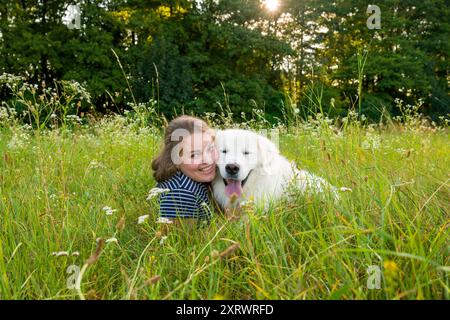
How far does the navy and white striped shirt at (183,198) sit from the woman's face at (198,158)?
6 centimetres

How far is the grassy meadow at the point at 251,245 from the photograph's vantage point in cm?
143

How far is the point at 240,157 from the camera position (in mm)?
3000

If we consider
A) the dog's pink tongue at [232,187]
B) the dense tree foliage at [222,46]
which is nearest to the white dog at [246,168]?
the dog's pink tongue at [232,187]

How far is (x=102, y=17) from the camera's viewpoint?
2139 centimetres

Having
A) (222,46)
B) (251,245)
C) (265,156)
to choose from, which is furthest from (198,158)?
(222,46)

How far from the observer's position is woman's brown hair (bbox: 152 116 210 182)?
3.00 m

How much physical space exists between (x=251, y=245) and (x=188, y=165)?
1.26 metres

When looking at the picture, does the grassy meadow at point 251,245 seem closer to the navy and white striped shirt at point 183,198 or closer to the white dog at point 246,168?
the navy and white striped shirt at point 183,198

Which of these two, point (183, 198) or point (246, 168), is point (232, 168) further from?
point (183, 198)

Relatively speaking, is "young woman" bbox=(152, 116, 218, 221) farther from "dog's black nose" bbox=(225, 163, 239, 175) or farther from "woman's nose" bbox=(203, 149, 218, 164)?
"dog's black nose" bbox=(225, 163, 239, 175)

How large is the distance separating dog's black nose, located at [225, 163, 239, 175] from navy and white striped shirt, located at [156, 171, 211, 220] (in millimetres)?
253

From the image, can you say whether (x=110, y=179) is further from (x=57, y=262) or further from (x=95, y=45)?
(x=95, y=45)
